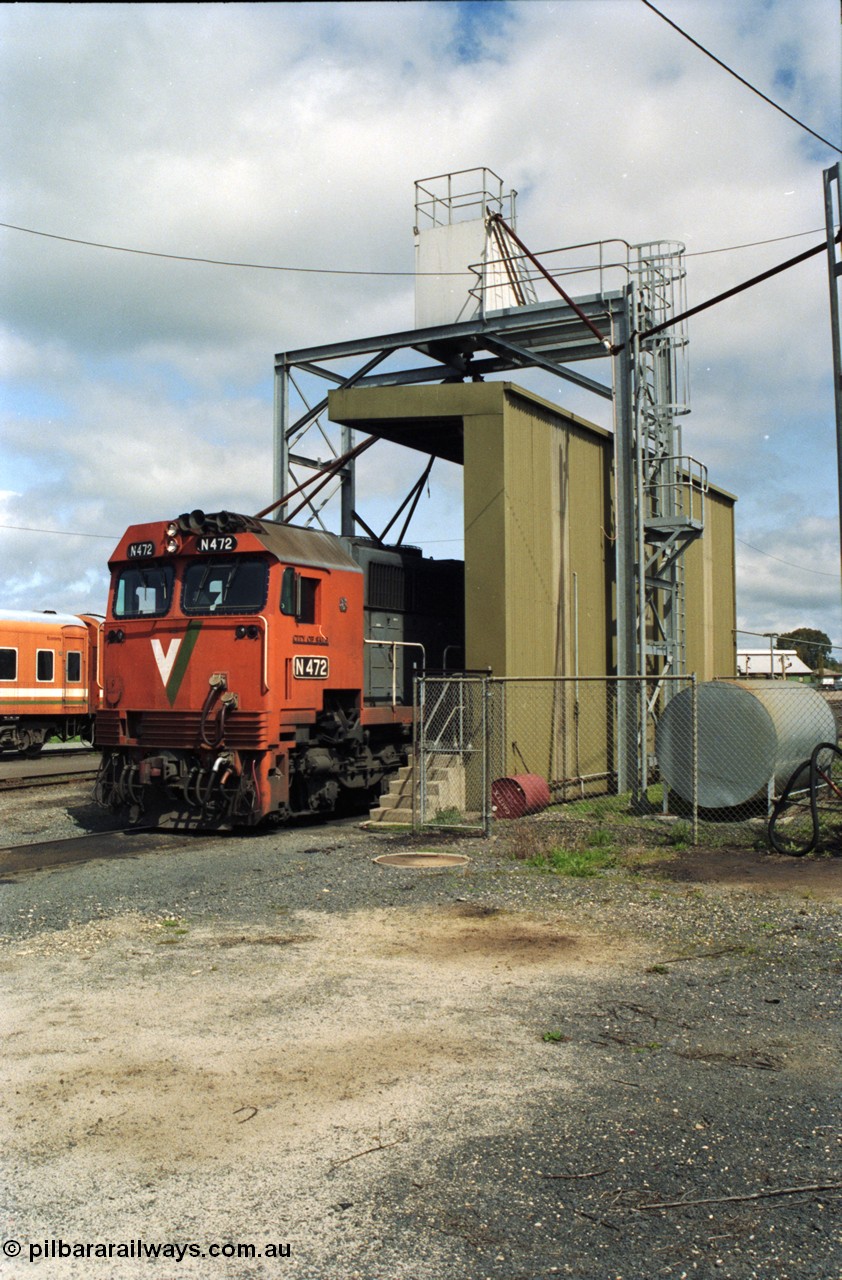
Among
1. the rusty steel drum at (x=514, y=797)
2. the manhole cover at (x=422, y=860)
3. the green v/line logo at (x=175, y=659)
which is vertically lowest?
the manhole cover at (x=422, y=860)

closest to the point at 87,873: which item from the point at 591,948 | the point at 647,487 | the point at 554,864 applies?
the point at 554,864

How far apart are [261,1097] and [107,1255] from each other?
1.30m

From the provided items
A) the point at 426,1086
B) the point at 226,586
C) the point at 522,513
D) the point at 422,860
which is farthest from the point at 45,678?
the point at 426,1086

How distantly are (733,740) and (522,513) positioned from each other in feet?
15.3

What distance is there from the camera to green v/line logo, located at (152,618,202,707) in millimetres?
13008

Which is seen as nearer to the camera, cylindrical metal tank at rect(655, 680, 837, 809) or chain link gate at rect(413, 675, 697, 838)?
cylindrical metal tank at rect(655, 680, 837, 809)

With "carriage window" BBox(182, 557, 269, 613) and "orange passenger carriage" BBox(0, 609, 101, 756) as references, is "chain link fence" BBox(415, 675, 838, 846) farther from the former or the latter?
"orange passenger carriage" BBox(0, 609, 101, 756)

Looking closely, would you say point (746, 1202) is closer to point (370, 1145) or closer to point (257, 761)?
point (370, 1145)

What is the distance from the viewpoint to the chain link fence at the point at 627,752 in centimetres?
1304

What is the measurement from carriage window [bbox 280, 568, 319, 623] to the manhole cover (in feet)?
11.1

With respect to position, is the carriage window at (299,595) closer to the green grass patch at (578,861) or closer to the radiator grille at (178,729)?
the radiator grille at (178,729)

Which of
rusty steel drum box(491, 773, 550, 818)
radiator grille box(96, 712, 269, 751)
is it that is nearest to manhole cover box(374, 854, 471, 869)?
radiator grille box(96, 712, 269, 751)

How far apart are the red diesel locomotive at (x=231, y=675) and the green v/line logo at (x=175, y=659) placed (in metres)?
0.02

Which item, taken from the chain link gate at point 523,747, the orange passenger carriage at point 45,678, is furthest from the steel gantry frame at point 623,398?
the orange passenger carriage at point 45,678
